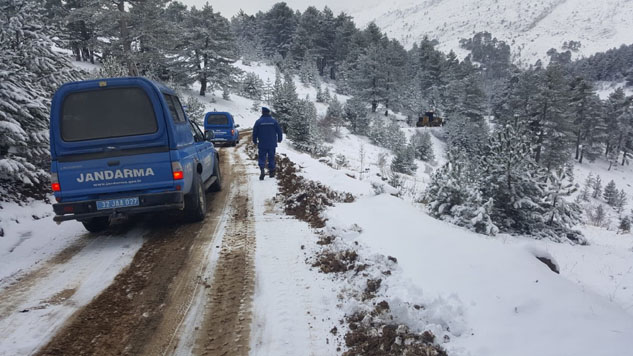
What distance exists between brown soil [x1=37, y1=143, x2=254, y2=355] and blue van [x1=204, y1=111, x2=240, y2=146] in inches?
554

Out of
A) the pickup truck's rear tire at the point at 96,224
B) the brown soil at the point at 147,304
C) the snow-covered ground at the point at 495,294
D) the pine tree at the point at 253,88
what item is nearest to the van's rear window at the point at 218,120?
the pickup truck's rear tire at the point at 96,224

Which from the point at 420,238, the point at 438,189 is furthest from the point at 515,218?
the point at 420,238

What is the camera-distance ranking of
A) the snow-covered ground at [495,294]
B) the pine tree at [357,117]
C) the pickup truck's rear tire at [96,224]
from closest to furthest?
the snow-covered ground at [495,294] < the pickup truck's rear tire at [96,224] < the pine tree at [357,117]

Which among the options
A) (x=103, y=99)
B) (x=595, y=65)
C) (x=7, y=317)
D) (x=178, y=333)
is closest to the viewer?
(x=178, y=333)

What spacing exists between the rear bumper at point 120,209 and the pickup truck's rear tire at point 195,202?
2.23 feet

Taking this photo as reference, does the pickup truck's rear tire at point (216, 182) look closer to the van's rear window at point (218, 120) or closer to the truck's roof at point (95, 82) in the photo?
the truck's roof at point (95, 82)

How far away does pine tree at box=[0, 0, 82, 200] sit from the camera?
7.30 m

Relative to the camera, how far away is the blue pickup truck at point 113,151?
17.9 feet

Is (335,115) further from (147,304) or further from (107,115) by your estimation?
(147,304)

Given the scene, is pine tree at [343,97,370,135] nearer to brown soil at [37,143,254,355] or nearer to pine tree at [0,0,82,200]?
pine tree at [0,0,82,200]

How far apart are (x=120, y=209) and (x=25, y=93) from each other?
4711 mm

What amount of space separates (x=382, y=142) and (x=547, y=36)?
214 m

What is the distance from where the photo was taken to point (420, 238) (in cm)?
507

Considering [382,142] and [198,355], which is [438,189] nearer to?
[198,355]
